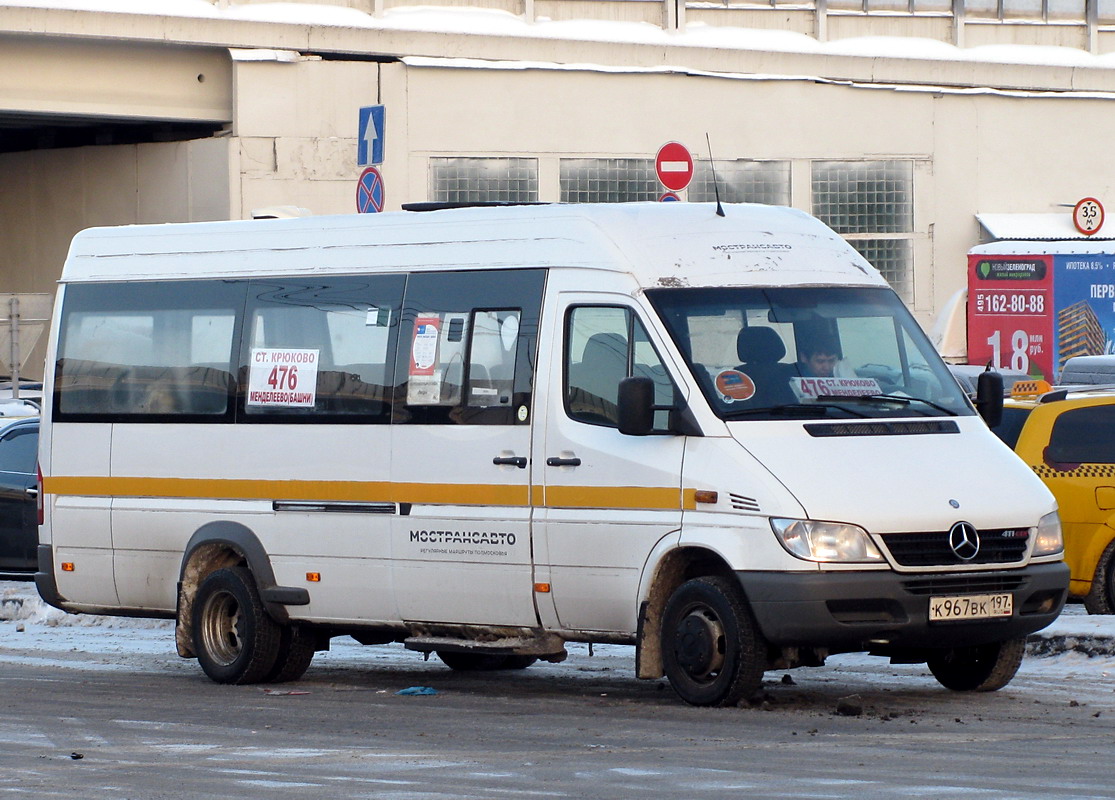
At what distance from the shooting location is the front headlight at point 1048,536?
33.2ft

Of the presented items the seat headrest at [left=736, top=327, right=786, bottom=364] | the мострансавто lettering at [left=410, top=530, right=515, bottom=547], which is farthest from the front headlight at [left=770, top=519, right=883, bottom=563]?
the мострансавто lettering at [left=410, top=530, right=515, bottom=547]

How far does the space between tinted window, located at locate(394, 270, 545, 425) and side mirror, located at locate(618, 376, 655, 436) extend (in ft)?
2.68

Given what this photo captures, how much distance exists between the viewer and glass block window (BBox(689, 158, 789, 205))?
32.6 meters

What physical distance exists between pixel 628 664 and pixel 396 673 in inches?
54.9

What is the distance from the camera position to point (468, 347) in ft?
36.6

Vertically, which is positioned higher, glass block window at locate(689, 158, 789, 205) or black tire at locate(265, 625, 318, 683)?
glass block window at locate(689, 158, 789, 205)

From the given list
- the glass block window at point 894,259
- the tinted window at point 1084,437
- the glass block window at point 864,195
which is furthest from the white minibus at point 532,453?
the glass block window at point 894,259

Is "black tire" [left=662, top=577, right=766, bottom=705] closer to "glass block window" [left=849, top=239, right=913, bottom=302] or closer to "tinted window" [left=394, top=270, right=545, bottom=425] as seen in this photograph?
"tinted window" [left=394, top=270, right=545, bottom=425]

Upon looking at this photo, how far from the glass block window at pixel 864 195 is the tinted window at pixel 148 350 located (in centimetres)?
2138

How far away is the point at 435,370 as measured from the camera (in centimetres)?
1127

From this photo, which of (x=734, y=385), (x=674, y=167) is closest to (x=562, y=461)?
(x=734, y=385)

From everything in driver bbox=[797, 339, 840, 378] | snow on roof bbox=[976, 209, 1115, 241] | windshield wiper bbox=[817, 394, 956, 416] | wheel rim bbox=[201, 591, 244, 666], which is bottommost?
wheel rim bbox=[201, 591, 244, 666]

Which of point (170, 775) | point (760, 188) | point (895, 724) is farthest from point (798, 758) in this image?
point (760, 188)

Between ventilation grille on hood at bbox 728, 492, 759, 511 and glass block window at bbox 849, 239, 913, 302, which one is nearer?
ventilation grille on hood at bbox 728, 492, 759, 511
